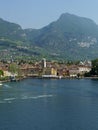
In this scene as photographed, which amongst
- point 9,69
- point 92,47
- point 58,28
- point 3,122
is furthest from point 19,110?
point 58,28

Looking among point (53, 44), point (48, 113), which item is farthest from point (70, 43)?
point (48, 113)

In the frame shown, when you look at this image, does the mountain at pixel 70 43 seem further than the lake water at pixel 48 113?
Yes

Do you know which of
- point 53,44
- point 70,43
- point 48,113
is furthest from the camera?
point 70,43

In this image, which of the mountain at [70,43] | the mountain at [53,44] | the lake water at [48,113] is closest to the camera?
the lake water at [48,113]

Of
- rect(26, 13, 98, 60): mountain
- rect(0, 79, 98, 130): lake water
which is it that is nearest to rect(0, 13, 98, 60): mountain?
rect(26, 13, 98, 60): mountain

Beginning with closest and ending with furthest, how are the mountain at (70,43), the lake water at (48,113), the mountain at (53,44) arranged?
the lake water at (48,113) → the mountain at (53,44) → the mountain at (70,43)

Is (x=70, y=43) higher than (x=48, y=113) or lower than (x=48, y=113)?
higher

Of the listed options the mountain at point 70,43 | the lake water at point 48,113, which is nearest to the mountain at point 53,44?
the mountain at point 70,43

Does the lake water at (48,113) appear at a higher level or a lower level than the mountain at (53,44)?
lower

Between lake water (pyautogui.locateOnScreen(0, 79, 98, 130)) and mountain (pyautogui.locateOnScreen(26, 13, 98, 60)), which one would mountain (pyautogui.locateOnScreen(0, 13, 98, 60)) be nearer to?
mountain (pyautogui.locateOnScreen(26, 13, 98, 60))

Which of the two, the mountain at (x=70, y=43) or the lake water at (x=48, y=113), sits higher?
the mountain at (x=70, y=43)

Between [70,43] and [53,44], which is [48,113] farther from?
[70,43]

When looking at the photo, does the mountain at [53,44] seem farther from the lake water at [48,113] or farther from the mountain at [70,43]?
the lake water at [48,113]

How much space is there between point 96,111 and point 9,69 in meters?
43.4
